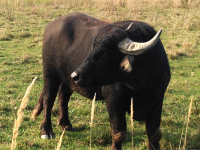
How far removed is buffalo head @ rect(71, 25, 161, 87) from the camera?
3.38 meters

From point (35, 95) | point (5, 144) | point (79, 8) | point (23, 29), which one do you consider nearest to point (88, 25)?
point (5, 144)

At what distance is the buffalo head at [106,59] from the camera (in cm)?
338

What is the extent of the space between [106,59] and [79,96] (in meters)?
3.69

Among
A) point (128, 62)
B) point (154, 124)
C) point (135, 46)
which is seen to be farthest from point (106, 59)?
point (154, 124)

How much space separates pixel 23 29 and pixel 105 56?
36.1 feet

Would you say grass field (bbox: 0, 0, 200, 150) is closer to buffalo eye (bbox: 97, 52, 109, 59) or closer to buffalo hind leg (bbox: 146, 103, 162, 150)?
buffalo hind leg (bbox: 146, 103, 162, 150)

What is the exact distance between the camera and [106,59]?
3438 mm

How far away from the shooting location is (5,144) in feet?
15.2

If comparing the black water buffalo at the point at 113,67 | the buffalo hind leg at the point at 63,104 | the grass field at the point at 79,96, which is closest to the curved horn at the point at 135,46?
the black water buffalo at the point at 113,67

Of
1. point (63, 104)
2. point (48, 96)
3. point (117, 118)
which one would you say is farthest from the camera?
point (63, 104)

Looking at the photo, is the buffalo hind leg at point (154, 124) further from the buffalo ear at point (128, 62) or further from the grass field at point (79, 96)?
the buffalo ear at point (128, 62)

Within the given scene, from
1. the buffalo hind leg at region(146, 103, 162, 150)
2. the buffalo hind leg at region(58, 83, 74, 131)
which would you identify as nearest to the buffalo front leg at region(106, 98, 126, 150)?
the buffalo hind leg at region(146, 103, 162, 150)

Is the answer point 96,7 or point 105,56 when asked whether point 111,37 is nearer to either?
point 105,56

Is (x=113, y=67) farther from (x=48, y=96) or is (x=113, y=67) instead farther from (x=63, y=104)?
(x=63, y=104)
